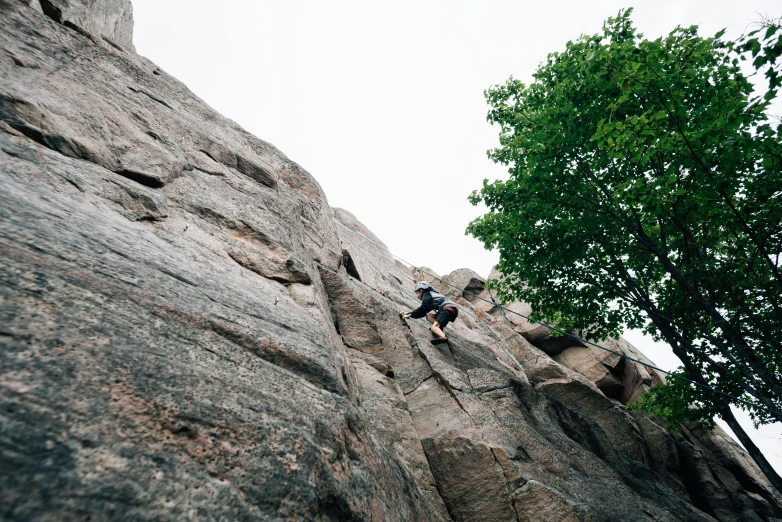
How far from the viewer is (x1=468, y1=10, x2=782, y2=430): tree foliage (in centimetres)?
779

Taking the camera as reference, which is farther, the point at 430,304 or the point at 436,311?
the point at 436,311

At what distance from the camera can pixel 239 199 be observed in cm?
726

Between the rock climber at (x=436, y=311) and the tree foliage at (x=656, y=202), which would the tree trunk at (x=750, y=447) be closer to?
the tree foliage at (x=656, y=202)

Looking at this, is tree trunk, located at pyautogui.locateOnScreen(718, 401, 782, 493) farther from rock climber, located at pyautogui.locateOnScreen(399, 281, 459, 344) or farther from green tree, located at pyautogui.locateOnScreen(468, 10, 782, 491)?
rock climber, located at pyautogui.locateOnScreen(399, 281, 459, 344)

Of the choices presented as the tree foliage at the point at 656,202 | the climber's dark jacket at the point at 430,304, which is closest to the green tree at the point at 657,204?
the tree foliage at the point at 656,202

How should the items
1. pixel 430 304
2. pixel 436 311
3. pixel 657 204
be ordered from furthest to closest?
pixel 436 311
pixel 430 304
pixel 657 204

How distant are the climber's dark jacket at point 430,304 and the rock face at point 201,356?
0.81 metres

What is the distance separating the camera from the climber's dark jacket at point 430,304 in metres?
10.3

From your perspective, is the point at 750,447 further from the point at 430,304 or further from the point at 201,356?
the point at 201,356

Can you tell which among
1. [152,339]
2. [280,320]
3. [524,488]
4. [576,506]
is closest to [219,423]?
[152,339]

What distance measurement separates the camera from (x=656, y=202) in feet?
26.0

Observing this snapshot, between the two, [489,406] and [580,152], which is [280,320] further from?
[580,152]

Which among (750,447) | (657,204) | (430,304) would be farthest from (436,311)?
(750,447)

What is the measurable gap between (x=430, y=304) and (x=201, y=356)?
7.60 metres
